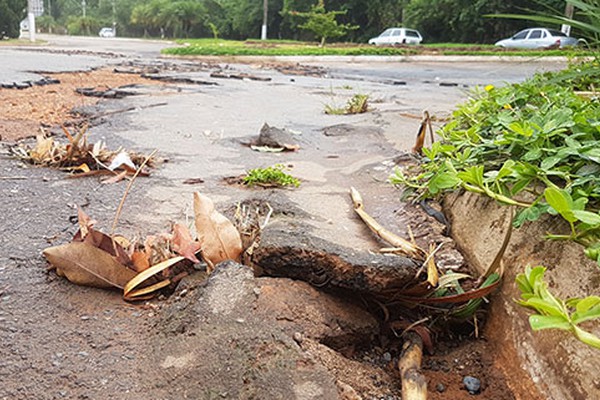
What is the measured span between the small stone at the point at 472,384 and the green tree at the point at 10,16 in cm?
3162

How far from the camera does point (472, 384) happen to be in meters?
1.25

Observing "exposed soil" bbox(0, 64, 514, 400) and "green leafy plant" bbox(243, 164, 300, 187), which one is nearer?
"exposed soil" bbox(0, 64, 514, 400)

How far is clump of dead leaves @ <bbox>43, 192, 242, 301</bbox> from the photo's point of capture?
1418mm

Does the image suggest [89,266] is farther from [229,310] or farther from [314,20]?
[314,20]

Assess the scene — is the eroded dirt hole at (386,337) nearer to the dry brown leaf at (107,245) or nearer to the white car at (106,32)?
the dry brown leaf at (107,245)

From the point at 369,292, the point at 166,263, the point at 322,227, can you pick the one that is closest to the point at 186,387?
the point at 166,263

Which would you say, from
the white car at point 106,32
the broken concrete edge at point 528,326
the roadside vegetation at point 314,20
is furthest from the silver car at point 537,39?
the white car at point 106,32

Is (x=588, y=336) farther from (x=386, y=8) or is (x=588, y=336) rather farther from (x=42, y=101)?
(x=386, y=8)

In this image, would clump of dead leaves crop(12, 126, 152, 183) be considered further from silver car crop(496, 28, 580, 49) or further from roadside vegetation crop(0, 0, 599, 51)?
silver car crop(496, 28, 580, 49)

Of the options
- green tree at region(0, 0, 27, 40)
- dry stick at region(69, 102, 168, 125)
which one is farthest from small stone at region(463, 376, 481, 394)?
green tree at region(0, 0, 27, 40)

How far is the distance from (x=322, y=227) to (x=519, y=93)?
4.44 ft

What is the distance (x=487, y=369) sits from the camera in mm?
1286

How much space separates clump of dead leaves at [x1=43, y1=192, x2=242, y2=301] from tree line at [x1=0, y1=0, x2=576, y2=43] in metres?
11.4

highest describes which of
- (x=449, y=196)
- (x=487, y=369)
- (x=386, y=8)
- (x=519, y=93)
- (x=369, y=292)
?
(x=386, y=8)
